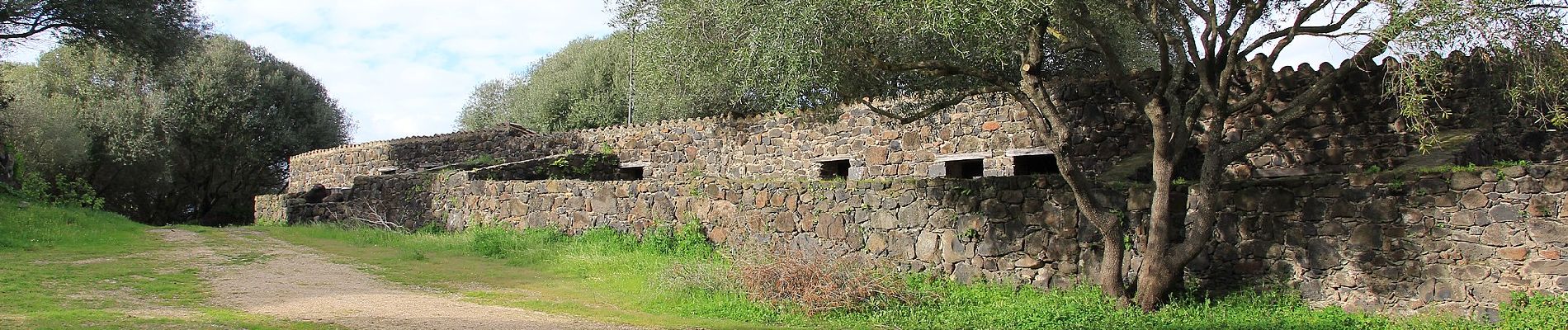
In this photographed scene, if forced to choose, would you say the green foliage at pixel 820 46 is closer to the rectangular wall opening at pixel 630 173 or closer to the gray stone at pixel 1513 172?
the gray stone at pixel 1513 172

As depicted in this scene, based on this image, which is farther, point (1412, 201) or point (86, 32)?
point (86, 32)

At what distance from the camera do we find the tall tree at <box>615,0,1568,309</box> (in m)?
6.63

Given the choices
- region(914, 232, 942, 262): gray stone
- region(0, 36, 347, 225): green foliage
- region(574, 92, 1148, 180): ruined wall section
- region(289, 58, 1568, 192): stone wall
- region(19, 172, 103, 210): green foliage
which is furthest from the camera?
region(0, 36, 347, 225): green foliage

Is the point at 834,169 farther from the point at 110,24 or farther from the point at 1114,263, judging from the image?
the point at 110,24

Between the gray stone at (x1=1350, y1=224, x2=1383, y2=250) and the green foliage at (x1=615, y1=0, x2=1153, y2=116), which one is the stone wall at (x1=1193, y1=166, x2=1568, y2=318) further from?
the green foliage at (x1=615, y1=0, x2=1153, y2=116)

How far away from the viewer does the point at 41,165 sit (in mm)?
23125

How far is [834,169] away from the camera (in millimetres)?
15641

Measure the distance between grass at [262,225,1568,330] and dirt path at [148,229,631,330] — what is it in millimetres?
424

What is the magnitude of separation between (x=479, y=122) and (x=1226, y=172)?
109ft

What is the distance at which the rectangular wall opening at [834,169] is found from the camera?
1538 centimetres

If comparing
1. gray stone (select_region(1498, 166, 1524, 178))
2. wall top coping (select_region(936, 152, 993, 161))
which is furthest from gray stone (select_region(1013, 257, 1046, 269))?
wall top coping (select_region(936, 152, 993, 161))

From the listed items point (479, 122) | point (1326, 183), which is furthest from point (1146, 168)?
point (479, 122)

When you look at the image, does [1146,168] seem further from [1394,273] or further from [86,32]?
[86,32]

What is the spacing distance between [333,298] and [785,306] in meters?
3.83
